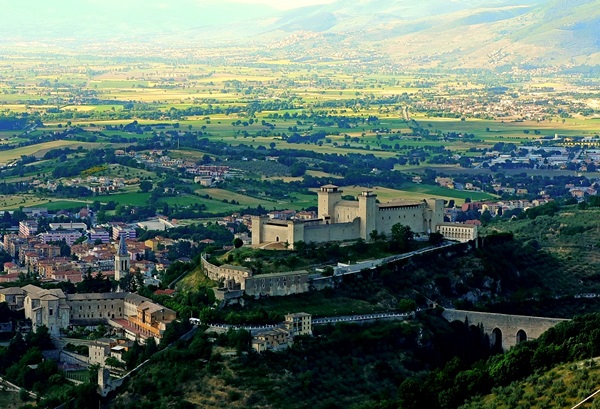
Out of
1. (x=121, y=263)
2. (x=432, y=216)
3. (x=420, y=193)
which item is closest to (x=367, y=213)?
(x=432, y=216)

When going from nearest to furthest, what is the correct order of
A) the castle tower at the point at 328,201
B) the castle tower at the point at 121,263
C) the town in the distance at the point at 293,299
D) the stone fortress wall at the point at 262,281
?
the town in the distance at the point at 293,299 < the stone fortress wall at the point at 262,281 < the castle tower at the point at 121,263 < the castle tower at the point at 328,201

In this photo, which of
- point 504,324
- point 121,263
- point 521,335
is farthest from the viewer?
point 121,263

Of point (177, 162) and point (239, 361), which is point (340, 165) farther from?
point (239, 361)

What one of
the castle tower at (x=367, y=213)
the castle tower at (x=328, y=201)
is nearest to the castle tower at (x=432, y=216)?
the castle tower at (x=367, y=213)

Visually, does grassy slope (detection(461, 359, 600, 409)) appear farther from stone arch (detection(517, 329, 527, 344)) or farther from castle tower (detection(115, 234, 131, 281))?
castle tower (detection(115, 234, 131, 281))

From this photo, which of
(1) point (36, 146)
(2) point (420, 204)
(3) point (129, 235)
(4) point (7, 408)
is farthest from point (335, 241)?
(1) point (36, 146)

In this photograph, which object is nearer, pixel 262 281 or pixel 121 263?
pixel 262 281

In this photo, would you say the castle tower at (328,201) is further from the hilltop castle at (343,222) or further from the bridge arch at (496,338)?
the bridge arch at (496,338)

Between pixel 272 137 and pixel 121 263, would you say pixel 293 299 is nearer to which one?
pixel 121 263
